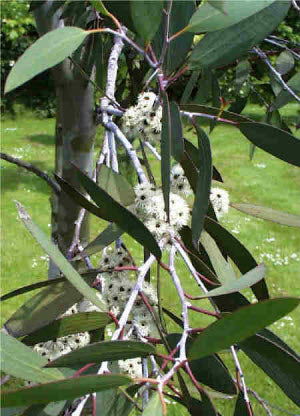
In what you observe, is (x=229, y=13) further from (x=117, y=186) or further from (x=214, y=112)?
(x=117, y=186)

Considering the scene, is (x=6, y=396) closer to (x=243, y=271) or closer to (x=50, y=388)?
(x=50, y=388)

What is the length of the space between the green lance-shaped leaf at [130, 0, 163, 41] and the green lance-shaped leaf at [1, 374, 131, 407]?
0.31 metres

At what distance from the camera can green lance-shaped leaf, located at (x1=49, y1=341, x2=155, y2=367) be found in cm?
41

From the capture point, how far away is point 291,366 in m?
0.46

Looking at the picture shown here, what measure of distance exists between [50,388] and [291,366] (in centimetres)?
22

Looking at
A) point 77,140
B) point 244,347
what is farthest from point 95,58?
point 244,347

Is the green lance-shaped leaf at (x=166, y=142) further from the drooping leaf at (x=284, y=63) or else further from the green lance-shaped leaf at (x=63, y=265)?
the drooping leaf at (x=284, y=63)

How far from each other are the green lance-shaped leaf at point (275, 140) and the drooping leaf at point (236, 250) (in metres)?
0.11

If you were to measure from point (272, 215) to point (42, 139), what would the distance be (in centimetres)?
627

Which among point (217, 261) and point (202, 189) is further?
point (217, 261)

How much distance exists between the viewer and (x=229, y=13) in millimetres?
487

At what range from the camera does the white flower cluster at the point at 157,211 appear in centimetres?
61

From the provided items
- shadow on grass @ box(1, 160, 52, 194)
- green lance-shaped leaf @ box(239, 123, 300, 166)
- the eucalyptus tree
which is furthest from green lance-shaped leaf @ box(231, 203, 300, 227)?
shadow on grass @ box(1, 160, 52, 194)

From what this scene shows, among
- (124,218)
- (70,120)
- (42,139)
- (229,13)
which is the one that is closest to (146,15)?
(229,13)
